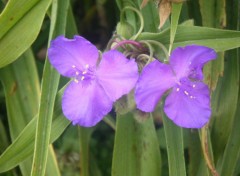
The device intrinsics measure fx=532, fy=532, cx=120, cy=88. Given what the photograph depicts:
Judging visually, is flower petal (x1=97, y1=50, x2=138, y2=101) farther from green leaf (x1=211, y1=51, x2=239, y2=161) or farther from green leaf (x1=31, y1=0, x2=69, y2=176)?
green leaf (x1=211, y1=51, x2=239, y2=161)

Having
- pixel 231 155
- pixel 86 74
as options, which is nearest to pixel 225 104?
pixel 231 155

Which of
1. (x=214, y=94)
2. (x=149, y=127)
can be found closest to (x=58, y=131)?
(x=149, y=127)

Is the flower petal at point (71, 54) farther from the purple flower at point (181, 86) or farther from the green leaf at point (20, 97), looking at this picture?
the green leaf at point (20, 97)

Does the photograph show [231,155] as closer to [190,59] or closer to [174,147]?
[174,147]

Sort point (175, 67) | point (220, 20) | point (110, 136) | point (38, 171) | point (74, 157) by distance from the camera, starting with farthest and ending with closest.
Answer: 1. point (110, 136)
2. point (74, 157)
3. point (220, 20)
4. point (38, 171)
5. point (175, 67)

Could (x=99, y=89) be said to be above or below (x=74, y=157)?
above

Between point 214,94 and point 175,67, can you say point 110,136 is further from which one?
point 175,67
